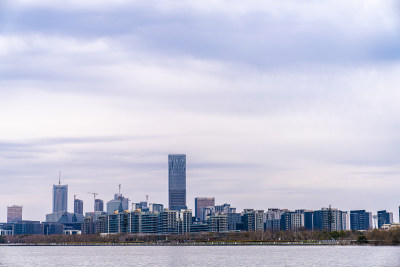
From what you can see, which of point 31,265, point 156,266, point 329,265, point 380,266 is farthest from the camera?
point 31,265

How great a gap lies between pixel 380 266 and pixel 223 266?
105 feet

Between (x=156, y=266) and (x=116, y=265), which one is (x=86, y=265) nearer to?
(x=116, y=265)

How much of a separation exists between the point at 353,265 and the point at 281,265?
48.9 ft

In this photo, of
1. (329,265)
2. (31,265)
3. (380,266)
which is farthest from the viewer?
(31,265)

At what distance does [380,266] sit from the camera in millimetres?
127562

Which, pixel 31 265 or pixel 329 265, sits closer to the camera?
pixel 329 265

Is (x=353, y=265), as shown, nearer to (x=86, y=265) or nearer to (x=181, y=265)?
(x=181, y=265)

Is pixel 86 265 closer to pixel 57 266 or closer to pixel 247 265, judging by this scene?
pixel 57 266

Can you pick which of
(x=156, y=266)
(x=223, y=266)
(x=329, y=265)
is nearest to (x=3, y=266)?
(x=156, y=266)

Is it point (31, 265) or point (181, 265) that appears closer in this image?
point (181, 265)

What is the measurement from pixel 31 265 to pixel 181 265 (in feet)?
121

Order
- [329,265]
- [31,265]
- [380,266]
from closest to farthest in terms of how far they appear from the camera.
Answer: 1. [380,266]
2. [329,265]
3. [31,265]

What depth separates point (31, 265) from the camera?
160 m

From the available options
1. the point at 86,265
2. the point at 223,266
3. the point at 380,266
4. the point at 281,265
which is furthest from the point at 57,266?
the point at 380,266
